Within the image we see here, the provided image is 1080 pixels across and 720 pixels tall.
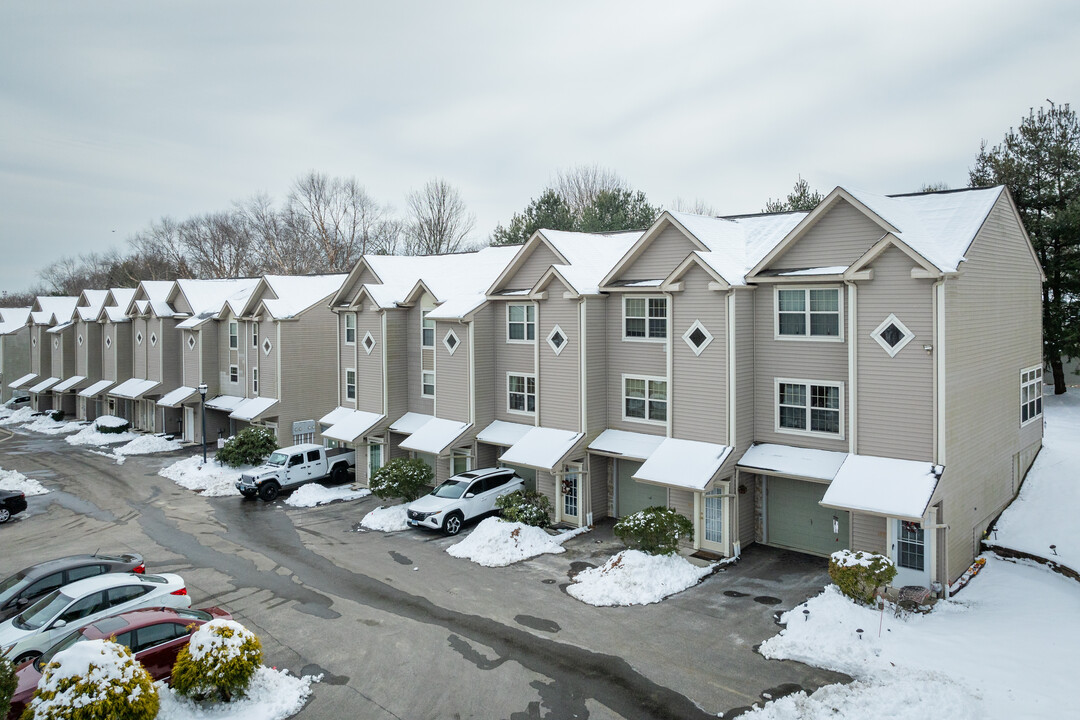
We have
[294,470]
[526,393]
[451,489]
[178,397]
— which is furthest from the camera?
[178,397]

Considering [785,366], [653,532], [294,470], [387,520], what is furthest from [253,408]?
[785,366]

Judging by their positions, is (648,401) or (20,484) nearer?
(648,401)

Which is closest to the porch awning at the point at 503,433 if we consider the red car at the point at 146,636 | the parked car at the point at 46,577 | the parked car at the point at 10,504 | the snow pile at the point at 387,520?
the snow pile at the point at 387,520

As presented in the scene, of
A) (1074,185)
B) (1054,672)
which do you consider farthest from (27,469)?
(1074,185)

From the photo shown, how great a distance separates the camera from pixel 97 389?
49312 millimetres

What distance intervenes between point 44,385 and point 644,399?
51.6 m

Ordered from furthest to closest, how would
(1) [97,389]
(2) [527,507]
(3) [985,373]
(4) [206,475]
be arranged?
(1) [97,389] → (4) [206,475] → (2) [527,507] → (3) [985,373]

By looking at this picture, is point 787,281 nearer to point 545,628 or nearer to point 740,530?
point 740,530

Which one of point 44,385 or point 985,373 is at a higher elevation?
point 985,373

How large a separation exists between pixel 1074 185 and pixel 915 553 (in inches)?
957

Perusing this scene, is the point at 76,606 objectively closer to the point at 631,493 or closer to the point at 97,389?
the point at 631,493

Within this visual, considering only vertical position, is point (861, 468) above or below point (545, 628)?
above

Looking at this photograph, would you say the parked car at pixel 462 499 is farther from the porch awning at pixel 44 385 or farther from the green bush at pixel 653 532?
the porch awning at pixel 44 385

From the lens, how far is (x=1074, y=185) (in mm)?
32031
